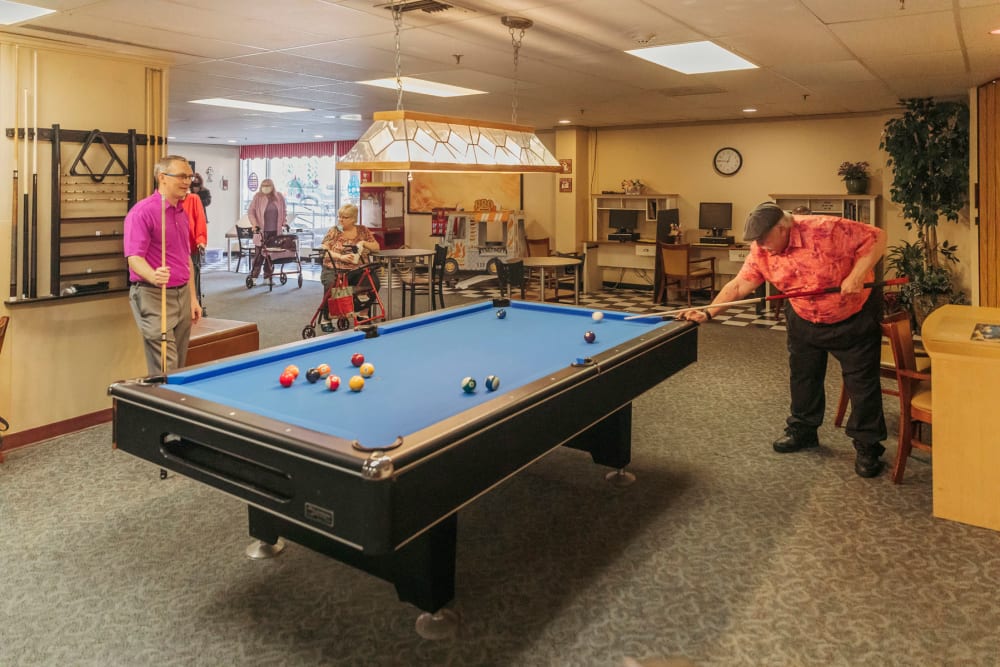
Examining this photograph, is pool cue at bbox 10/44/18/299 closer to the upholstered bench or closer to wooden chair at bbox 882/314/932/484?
the upholstered bench

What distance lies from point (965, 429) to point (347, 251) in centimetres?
531

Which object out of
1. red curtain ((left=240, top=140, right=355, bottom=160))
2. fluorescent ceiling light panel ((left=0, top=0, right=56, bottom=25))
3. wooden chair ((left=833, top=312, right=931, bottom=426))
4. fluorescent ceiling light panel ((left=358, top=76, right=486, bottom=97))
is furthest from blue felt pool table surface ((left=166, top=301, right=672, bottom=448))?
red curtain ((left=240, top=140, right=355, bottom=160))

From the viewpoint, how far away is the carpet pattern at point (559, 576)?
2334mm

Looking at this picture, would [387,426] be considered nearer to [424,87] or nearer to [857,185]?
[424,87]

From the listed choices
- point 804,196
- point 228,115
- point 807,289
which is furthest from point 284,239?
point 807,289

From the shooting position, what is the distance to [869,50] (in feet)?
16.3

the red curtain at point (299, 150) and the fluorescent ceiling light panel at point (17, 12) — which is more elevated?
the red curtain at point (299, 150)

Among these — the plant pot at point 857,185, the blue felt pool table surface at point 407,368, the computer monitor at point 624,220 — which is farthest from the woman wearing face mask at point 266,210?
the blue felt pool table surface at point 407,368

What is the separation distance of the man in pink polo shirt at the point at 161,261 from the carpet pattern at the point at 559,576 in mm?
699

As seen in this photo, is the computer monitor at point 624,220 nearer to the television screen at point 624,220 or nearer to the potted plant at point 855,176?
the television screen at point 624,220

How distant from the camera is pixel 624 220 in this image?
10641 mm

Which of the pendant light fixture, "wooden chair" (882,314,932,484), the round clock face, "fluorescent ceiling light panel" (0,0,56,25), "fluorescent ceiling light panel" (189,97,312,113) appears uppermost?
"fluorescent ceiling light panel" (189,97,312,113)

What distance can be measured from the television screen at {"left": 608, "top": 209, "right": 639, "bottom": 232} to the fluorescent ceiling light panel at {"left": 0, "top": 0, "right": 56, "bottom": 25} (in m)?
7.99

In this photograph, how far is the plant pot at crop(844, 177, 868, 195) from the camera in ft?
28.7
